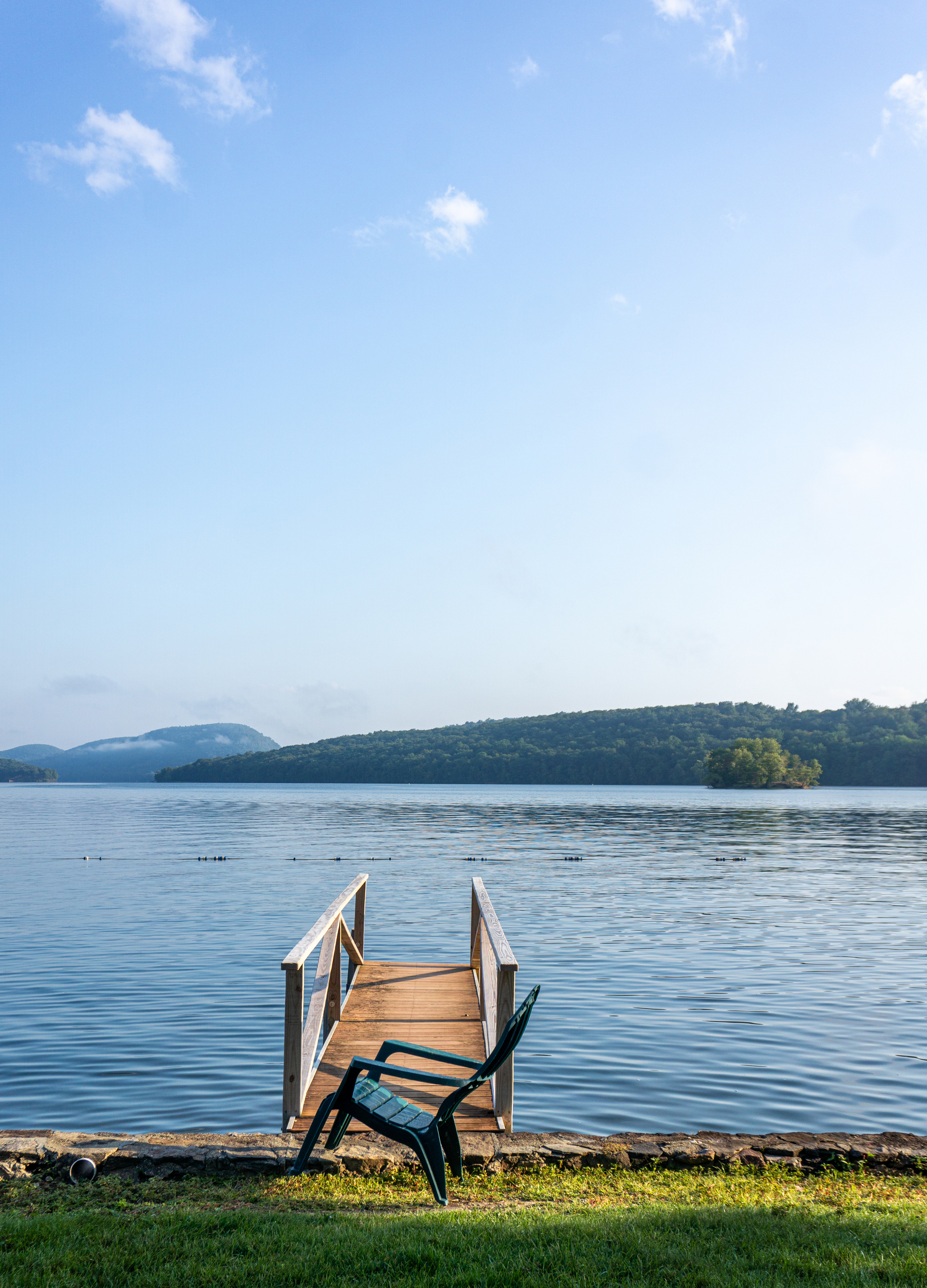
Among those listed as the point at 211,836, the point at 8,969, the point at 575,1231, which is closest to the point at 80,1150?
the point at 575,1231

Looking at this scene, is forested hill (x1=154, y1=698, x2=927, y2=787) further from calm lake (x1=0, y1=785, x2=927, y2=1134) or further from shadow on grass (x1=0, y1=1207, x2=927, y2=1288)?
shadow on grass (x1=0, y1=1207, x2=927, y2=1288)

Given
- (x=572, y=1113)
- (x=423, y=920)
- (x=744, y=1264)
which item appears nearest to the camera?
(x=744, y=1264)

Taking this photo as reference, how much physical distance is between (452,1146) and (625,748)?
136576 mm

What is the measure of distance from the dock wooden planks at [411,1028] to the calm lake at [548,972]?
2.58ft

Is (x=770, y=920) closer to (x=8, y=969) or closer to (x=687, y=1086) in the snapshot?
(x=687, y=1086)

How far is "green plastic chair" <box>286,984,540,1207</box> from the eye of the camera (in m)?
5.08

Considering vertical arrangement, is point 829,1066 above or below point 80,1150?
below

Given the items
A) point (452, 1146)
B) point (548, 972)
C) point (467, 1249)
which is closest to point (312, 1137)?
point (452, 1146)

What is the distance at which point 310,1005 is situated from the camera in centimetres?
738

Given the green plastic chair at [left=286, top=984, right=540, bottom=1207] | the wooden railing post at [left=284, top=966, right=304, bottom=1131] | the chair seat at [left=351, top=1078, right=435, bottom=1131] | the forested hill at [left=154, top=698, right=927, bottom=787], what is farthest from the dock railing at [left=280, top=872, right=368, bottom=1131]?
the forested hill at [left=154, top=698, right=927, bottom=787]

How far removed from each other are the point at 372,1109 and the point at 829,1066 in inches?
246

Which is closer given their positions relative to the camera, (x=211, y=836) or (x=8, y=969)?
(x=8, y=969)

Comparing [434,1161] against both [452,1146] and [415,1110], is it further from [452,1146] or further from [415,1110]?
[452,1146]

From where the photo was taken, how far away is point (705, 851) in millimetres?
37844
